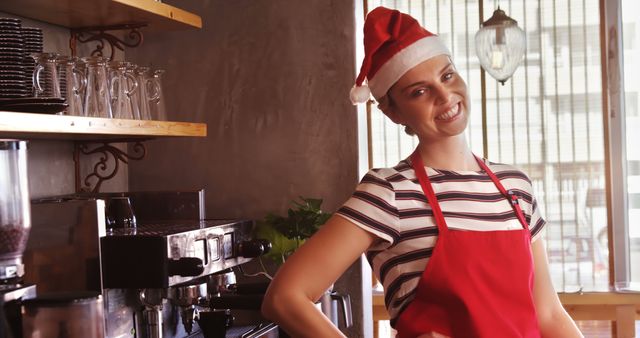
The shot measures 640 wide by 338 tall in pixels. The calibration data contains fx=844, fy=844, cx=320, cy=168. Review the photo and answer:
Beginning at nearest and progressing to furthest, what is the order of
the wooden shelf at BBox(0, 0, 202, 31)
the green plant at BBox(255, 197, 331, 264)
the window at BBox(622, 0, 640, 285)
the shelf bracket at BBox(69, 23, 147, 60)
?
the wooden shelf at BBox(0, 0, 202, 31)
the shelf bracket at BBox(69, 23, 147, 60)
the green plant at BBox(255, 197, 331, 264)
the window at BBox(622, 0, 640, 285)

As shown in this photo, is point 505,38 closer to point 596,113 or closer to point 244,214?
point 596,113

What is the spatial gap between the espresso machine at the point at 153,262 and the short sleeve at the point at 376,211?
0.85 m

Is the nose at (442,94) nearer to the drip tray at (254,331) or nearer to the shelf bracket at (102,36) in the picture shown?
the drip tray at (254,331)

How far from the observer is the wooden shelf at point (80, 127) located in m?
1.79

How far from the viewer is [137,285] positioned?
2.08m

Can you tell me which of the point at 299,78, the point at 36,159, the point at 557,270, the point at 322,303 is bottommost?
the point at 557,270

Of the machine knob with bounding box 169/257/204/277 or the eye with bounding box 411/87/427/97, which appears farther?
the machine knob with bounding box 169/257/204/277

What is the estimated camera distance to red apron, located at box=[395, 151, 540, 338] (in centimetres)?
128

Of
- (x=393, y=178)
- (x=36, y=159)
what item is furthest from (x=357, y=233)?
(x=36, y=159)

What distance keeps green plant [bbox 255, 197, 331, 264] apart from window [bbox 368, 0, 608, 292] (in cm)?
291

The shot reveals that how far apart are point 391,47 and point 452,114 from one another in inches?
6.2

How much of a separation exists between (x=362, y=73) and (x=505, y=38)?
3.45 m

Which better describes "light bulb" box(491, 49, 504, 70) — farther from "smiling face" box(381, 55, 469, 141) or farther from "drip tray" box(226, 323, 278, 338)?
"smiling face" box(381, 55, 469, 141)

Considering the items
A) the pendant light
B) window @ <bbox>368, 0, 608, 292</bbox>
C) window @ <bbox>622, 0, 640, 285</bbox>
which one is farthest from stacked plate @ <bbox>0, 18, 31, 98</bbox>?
window @ <bbox>622, 0, 640, 285</bbox>
